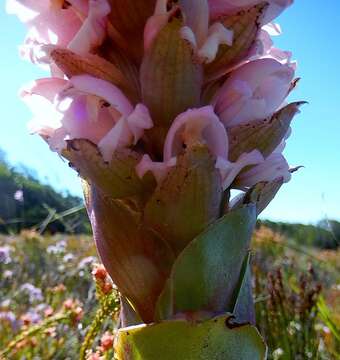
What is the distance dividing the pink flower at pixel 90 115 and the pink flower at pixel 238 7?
0.51 feet

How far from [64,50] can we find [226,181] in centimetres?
24

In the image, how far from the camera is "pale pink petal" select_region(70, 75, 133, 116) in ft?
2.17

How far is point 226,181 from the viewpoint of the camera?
2.21 ft

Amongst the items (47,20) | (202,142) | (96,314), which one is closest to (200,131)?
(202,142)

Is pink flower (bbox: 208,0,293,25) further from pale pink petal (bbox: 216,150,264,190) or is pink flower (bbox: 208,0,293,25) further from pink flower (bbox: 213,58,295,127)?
pale pink petal (bbox: 216,150,264,190)

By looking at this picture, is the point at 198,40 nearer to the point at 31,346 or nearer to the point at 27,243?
the point at 31,346

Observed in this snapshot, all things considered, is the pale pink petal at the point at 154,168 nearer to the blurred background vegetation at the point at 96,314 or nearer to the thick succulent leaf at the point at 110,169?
the thick succulent leaf at the point at 110,169

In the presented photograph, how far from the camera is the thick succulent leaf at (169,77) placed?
66cm

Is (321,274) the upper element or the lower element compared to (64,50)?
lower

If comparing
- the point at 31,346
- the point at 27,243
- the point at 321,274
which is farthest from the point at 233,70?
the point at 27,243

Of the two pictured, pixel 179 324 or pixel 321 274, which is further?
pixel 321 274

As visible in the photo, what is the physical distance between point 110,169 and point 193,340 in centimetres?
21

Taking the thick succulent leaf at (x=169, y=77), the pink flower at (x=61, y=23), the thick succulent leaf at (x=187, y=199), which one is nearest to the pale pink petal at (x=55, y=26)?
the pink flower at (x=61, y=23)

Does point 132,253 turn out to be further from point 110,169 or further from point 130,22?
point 130,22
